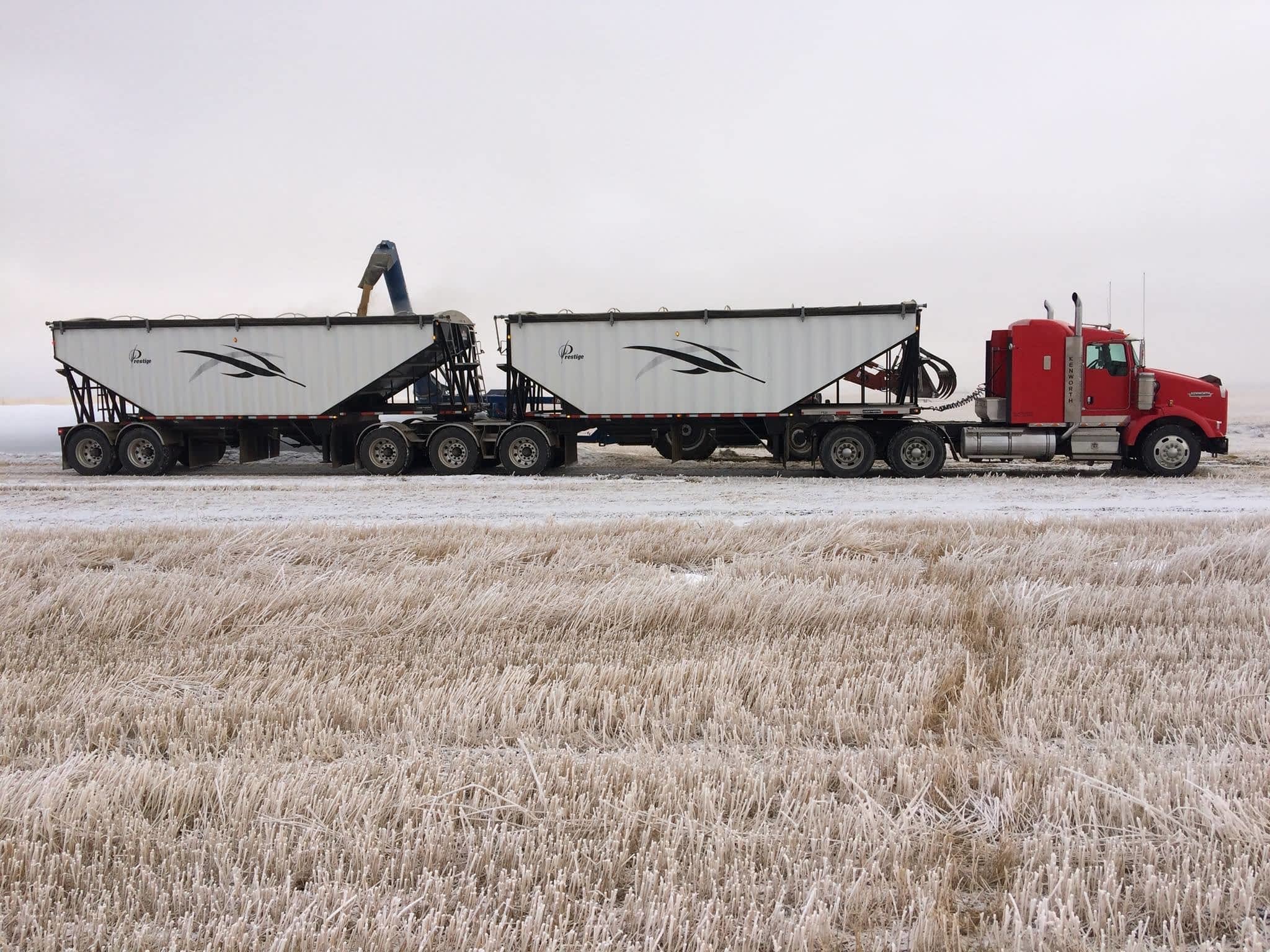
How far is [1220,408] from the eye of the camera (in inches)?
613

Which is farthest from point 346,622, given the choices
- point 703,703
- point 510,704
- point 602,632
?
point 703,703

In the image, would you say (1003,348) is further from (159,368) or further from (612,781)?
(159,368)

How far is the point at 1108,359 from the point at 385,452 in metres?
13.1

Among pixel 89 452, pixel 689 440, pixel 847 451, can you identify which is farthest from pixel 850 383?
pixel 89 452

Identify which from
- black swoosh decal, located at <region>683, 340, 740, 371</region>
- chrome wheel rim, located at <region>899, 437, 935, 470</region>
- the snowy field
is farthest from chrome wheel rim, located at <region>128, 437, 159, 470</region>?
chrome wheel rim, located at <region>899, 437, 935, 470</region>

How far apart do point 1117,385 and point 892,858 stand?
15224 millimetres

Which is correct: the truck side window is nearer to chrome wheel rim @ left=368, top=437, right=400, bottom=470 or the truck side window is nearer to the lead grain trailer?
the lead grain trailer

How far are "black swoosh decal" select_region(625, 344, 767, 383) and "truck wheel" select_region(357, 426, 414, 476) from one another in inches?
191

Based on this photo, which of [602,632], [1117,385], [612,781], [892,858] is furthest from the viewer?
[1117,385]

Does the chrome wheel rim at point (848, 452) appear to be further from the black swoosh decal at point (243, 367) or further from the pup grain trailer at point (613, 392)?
the black swoosh decal at point (243, 367)

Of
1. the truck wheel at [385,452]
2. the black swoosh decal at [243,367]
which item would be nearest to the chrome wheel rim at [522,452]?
the truck wheel at [385,452]

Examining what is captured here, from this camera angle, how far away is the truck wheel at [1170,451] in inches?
603

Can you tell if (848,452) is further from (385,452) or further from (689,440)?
(385,452)

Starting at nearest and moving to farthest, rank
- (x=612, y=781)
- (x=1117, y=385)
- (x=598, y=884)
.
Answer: (x=598, y=884) < (x=612, y=781) < (x=1117, y=385)
